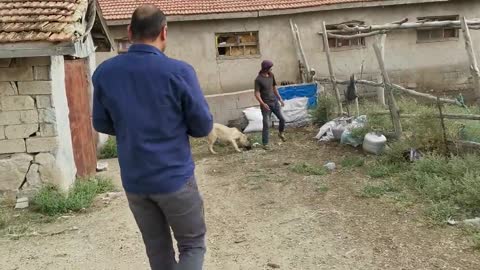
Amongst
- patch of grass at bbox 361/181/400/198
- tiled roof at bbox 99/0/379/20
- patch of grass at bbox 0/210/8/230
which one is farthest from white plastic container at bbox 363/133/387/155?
tiled roof at bbox 99/0/379/20

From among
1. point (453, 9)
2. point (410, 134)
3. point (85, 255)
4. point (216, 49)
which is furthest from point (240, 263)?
point (453, 9)

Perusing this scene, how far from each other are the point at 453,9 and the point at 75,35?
12.1 meters

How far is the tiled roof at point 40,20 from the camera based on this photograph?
595 centimetres

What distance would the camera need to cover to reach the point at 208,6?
47.8ft

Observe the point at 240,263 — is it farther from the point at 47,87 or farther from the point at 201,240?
the point at 47,87

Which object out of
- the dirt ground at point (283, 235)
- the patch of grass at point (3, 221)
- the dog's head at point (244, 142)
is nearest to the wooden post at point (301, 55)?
the dog's head at point (244, 142)

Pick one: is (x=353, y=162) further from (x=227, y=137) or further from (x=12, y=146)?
(x=12, y=146)

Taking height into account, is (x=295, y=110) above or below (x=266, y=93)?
below

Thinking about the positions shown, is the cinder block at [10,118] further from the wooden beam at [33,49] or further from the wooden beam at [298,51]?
the wooden beam at [298,51]

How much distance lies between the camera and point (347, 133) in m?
8.91

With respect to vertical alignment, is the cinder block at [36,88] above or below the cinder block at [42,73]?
below

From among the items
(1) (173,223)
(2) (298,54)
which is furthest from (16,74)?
(2) (298,54)

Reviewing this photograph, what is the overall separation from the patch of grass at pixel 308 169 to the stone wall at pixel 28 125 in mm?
3330

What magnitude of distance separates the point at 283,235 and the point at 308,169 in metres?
2.73
